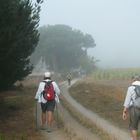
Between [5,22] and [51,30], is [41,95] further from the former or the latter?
[51,30]

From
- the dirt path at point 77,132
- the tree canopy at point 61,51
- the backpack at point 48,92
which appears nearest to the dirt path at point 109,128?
the dirt path at point 77,132

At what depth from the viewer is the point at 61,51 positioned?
12281 centimetres

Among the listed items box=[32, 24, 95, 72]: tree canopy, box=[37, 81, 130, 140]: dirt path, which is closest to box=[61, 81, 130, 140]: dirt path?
box=[37, 81, 130, 140]: dirt path

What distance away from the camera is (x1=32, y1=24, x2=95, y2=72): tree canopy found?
12219cm

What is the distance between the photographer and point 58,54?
406 ft

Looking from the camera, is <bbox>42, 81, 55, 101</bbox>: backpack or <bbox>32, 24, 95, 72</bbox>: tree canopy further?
<bbox>32, 24, 95, 72</bbox>: tree canopy

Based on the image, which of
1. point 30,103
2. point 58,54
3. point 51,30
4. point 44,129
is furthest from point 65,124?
point 51,30

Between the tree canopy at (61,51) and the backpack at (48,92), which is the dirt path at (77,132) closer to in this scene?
the backpack at (48,92)

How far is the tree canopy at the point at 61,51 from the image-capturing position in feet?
401

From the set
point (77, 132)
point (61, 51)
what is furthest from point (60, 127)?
point (61, 51)

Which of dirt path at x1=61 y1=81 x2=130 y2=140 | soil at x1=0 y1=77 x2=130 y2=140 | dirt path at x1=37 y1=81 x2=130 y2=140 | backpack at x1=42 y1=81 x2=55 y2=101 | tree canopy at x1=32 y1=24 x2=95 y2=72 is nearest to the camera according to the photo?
dirt path at x1=37 y1=81 x2=130 y2=140

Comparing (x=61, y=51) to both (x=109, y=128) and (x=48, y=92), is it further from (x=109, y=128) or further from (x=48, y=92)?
(x=48, y=92)

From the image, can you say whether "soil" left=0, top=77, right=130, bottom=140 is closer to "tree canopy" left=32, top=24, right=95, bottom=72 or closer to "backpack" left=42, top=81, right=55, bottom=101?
"backpack" left=42, top=81, right=55, bottom=101

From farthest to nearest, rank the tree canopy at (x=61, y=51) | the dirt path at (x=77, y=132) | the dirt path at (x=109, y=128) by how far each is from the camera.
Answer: the tree canopy at (x=61, y=51), the dirt path at (x=109, y=128), the dirt path at (x=77, y=132)
